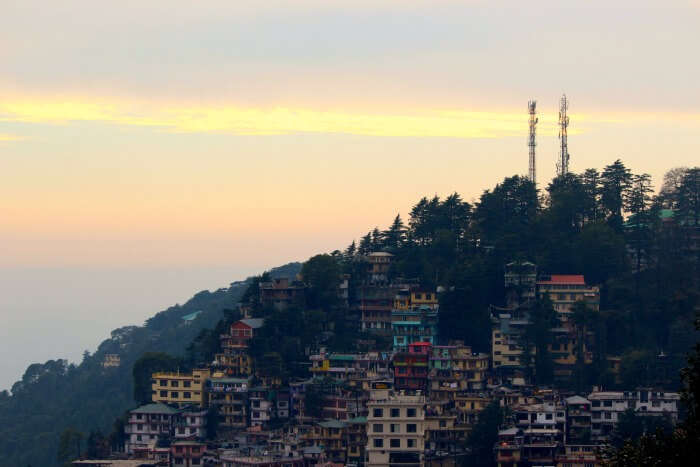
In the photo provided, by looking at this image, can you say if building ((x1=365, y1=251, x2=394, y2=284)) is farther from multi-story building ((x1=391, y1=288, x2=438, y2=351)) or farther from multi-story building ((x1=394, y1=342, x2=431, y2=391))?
multi-story building ((x1=394, y1=342, x2=431, y2=391))

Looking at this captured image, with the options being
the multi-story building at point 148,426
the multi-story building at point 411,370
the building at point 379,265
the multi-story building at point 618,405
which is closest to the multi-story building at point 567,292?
the multi-story building at point 411,370

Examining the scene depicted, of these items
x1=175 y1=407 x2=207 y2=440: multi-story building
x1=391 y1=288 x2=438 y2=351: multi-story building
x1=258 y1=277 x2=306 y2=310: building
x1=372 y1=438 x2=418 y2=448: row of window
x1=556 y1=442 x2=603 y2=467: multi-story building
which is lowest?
x1=556 y1=442 x2=603 y2=467: multi-story building

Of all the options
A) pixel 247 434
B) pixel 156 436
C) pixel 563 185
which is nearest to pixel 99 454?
pixel 156 436

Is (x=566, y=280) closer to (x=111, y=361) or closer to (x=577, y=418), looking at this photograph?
(x=577, y=418)

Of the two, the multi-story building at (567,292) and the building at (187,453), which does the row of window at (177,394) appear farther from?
the multi-story building at (567,292)

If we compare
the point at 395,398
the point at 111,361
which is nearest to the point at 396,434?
the point at 395,398

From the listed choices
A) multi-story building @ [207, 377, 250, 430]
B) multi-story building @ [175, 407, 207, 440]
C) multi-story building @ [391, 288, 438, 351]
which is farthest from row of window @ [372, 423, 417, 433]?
multi-story building @ [175, 407, 207, 440]

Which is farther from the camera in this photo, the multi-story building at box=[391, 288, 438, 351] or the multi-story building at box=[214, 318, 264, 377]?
the multi-story building at box=[214, 318, 264, 377]
